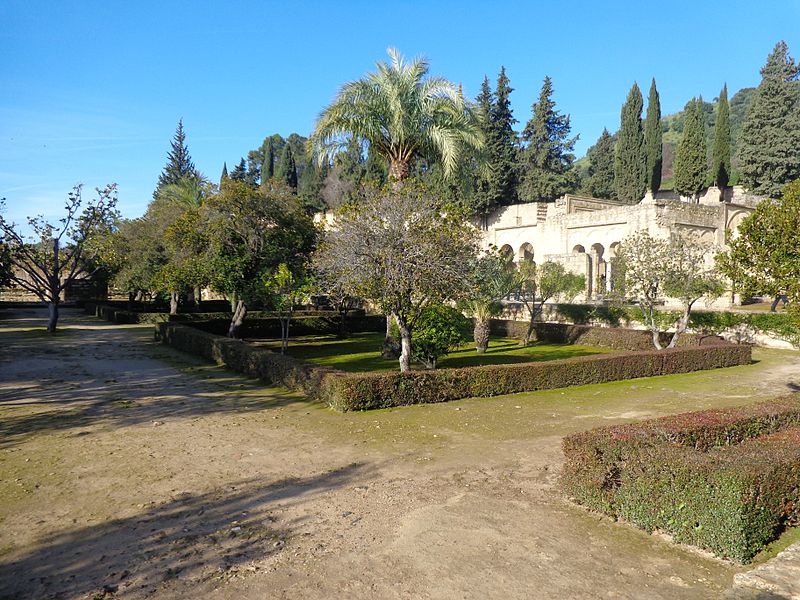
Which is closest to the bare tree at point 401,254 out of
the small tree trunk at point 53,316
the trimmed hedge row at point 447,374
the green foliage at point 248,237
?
the trimmed hedge row at point 447,374

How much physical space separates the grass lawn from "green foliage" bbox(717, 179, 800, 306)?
824 centimetres

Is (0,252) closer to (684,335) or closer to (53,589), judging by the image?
(53,589)

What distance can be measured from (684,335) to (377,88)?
14.4 meters

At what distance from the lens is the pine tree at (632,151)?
47531 mm

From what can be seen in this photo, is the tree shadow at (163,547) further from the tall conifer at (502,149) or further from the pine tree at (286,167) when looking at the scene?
the pine tree at (286,167)

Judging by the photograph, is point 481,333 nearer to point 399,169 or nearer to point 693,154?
point 399,169

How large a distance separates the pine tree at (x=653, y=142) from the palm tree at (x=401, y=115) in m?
34.6

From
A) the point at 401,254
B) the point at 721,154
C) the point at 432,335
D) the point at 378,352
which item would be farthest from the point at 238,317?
the point at 721,154

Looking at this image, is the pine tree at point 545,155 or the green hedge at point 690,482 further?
the pine tree at point 545,155

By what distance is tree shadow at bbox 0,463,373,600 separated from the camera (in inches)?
193

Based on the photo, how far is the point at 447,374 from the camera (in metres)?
12.7

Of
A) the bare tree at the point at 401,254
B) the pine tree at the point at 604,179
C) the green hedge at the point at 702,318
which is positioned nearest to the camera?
the bare tree at the point at 401,254

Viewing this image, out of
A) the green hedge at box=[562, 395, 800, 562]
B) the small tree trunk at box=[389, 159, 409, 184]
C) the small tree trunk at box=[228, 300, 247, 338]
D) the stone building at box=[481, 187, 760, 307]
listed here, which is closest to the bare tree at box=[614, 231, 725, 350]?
the stone building at box=[481, 187, 760, 307]

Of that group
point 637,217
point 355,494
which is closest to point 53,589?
point 355,494
